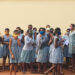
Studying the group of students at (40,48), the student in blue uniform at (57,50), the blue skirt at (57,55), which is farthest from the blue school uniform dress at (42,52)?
the blue skirt at (57,55)

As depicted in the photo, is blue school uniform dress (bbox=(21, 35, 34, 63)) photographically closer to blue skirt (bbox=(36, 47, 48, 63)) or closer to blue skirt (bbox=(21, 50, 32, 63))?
blue skirt (bbox=(21, 50, 32, 63))

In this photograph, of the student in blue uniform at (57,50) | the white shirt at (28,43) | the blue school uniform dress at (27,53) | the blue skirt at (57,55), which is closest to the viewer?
the student in blue uniform at (57,50)

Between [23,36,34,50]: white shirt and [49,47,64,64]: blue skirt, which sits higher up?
[23,36,34,50]: white shirt

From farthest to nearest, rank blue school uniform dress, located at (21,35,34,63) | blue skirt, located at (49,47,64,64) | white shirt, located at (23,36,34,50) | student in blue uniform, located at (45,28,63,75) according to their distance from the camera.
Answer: blue school uniform dress, located at (21,35,34,63) → white shirt, located at (23,36,34,50) → blue skirt, located at (49,47,64,64) → student in blue uniform, located at (45,28,63,75)

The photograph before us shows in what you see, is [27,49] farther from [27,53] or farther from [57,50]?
[57,50]

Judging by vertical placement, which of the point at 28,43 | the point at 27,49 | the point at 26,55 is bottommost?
the point at 26,55

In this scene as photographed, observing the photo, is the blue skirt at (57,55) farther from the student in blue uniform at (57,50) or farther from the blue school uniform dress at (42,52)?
the blue school uniform dress at (42,52)

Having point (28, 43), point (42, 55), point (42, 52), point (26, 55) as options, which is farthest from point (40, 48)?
point (26, 55)

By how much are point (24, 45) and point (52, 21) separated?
4112 mm

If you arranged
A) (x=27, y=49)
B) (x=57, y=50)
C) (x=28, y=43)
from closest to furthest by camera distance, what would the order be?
(x=57, y=50) → (x=28, y=43) → (x=27, y=49)

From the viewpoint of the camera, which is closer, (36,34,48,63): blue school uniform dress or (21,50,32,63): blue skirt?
(36,34,48,63): blue school uniform dress

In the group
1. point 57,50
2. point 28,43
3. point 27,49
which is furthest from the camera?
point 27,49

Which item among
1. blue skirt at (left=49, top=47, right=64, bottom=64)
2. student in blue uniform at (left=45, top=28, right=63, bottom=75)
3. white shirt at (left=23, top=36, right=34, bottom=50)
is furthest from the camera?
white shirt at (left=23, top=36, right=34, bottom=50)

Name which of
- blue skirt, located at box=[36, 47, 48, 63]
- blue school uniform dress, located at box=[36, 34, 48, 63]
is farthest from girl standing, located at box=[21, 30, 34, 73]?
blue skirt, located at box=[36, 47, 48, 63]
